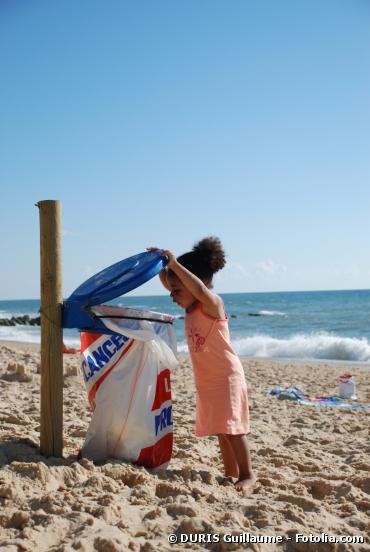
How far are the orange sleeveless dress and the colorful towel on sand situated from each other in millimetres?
3691

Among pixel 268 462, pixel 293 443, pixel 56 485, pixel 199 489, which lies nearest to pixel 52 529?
pixel 56 485

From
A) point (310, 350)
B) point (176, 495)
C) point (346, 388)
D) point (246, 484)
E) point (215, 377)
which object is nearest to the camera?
point (176, 495)

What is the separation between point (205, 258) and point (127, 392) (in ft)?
2.84

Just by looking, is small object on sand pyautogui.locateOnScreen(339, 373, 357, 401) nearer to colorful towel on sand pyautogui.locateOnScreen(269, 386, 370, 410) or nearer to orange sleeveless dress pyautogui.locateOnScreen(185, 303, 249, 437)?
colorful towel on sand pyautogui.locateOnScreen(269, 386, 370, 410)

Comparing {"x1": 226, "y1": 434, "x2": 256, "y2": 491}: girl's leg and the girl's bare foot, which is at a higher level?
{"x1": 226, "y1": 434, "x2": 256, "y2": 491}: girl's leg

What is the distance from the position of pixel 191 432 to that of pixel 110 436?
1.47 m

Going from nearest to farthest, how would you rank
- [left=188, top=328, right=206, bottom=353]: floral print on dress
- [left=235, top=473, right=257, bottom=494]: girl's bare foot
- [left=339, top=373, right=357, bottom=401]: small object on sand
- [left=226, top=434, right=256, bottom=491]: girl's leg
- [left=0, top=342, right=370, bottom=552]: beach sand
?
[left=0, top=342, right=370, bottom=552]: beach sand
[left=235, top=473, right=257, bottom=494]: girl's bare foot
[left=226, top=434, right=256, bottom=491]: girl's leg
[left=188, top=328, right=206, bottom=353]: floral print on dress
[left=339, top=373, right=357, bottom=401]: small object on sand

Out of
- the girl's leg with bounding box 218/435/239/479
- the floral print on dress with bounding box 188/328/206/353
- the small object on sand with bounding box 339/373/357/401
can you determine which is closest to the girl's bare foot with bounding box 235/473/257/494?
the girl's leg with bounding box 218/435/239/479

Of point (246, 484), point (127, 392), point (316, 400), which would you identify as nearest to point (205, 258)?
point (127, 392)

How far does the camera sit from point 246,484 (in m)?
2.86

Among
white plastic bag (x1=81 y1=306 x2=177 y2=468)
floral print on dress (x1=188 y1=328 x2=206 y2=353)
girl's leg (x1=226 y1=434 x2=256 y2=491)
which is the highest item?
floral print on dress (x1=188 y1=328 x2=206 y2=353)

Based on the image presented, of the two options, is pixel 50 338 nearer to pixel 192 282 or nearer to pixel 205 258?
pixel 192 282

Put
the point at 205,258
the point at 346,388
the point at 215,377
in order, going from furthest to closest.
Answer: the point at 346,388 → the point at 205,258 → the point at 215,377

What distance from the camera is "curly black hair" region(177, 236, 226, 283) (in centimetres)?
312
